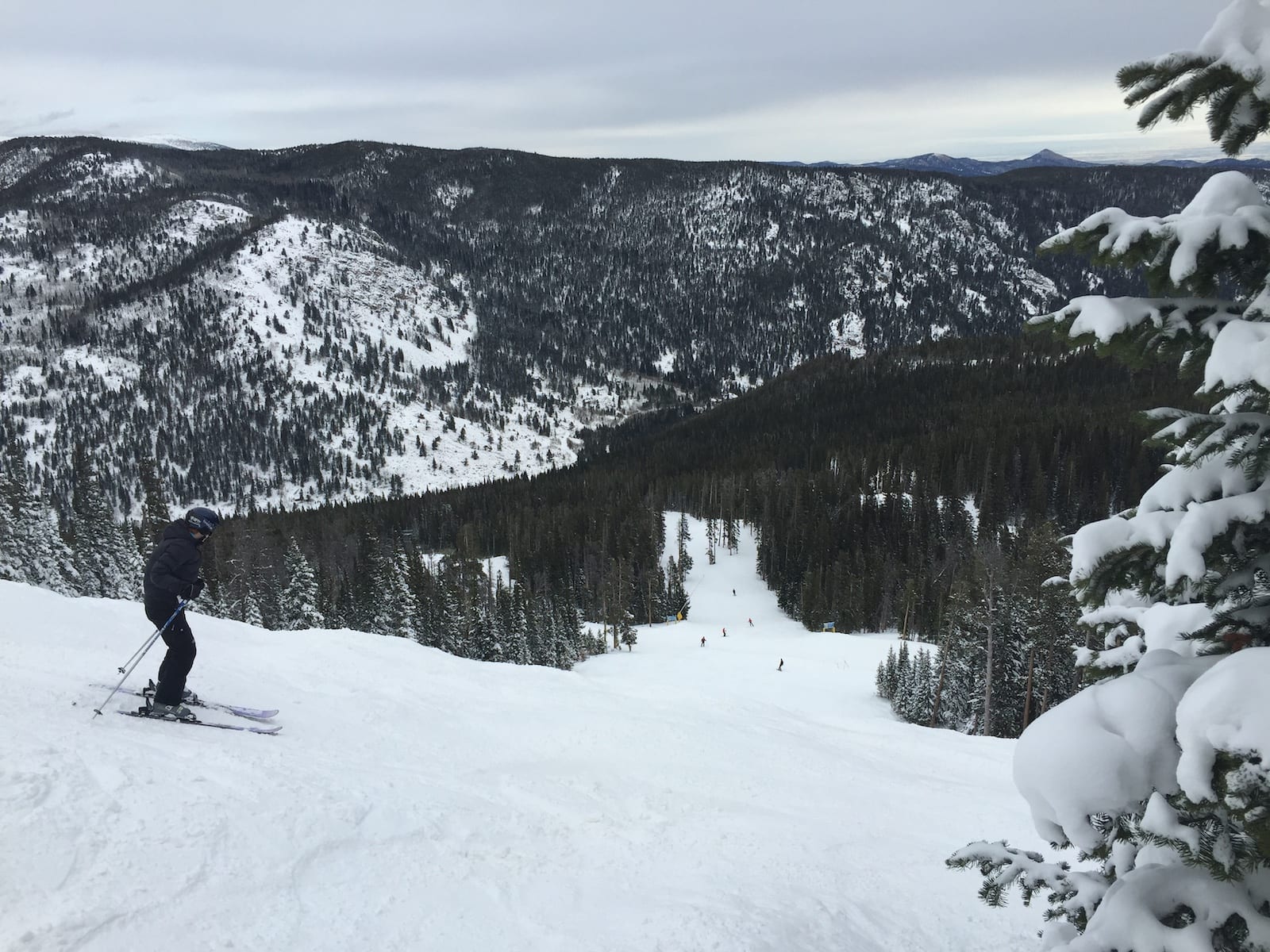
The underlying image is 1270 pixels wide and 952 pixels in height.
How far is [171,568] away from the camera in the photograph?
389 inches

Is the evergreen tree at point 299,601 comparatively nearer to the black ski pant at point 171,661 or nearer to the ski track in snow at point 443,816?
the ski track in snow at point 443,816

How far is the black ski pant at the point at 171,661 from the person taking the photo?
9820mm

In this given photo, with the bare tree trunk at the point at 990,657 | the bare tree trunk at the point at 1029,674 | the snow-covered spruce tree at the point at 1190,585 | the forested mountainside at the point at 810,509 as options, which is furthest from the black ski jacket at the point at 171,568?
the forested mountainside at the point at 810,509

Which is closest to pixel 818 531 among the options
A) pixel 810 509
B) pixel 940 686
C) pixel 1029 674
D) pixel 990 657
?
pixel 810 509

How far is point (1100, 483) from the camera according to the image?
98438 mm

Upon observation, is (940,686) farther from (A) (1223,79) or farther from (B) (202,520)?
(A) (1223,79)

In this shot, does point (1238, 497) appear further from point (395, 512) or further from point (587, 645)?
point (395, 512)

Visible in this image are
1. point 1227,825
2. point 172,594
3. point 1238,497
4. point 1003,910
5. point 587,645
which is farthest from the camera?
point 587,645

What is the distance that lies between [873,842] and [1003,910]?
1924 millimetres

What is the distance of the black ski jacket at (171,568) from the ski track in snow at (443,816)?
1.73 m

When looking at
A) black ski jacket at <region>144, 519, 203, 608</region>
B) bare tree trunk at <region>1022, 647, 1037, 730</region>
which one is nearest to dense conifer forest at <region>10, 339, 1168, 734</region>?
bare tree trunk at <region>1022, 647, 1037, 730</region>

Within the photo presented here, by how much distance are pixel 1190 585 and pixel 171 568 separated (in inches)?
448

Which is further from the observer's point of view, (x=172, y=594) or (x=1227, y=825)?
(x=172, y=594)

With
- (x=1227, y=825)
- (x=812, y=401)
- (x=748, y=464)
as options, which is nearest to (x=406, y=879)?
(x=1227, y=825)
